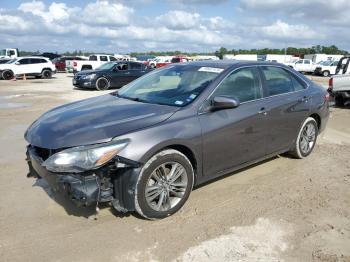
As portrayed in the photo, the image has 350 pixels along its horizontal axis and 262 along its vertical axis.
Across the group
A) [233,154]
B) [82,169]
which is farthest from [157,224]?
[233,154]

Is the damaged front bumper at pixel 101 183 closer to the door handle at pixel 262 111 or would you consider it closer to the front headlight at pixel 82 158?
the front headlight at pixel 82 158

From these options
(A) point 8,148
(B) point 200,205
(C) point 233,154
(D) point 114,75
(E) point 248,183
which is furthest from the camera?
(D) point 114,75

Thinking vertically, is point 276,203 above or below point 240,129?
below

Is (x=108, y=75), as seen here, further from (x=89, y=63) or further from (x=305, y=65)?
(x=305, y=65)

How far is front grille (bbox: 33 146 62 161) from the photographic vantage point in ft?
12.1

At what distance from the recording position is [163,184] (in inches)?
157

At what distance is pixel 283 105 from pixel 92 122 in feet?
9.20

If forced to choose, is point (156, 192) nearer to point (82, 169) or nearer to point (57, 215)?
point (82, 169)

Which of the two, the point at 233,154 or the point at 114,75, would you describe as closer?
the point at 233,154

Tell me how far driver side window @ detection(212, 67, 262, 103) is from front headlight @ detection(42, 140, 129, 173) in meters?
1.52

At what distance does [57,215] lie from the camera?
13.4 feet

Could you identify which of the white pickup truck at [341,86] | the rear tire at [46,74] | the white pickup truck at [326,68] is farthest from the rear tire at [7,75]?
the white pickup truck at [326,68]

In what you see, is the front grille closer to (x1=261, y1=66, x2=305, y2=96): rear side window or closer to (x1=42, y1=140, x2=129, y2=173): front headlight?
(x1=42, y1=140, x2=129, y2=173): front headlight

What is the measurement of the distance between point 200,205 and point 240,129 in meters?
1.05
